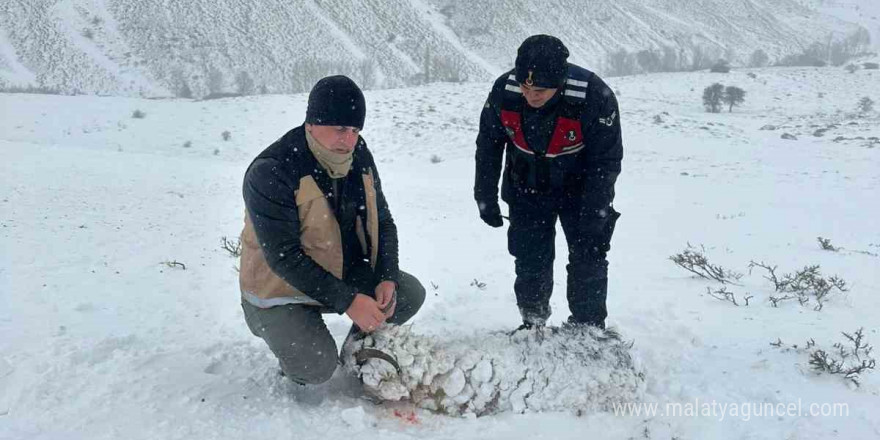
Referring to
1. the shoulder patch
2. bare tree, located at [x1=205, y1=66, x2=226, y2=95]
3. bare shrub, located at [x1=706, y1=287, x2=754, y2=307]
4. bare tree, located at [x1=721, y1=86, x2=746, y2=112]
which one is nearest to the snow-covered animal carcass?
the shoulder patch

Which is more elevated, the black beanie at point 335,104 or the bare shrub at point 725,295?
the black beanie at point 335,104

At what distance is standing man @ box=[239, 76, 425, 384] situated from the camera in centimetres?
232

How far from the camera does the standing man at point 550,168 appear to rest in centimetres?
275

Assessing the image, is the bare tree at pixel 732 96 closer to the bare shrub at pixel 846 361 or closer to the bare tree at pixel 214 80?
the bare shrub at pixel 846 361

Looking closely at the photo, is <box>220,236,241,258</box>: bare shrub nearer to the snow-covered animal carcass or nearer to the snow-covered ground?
the snow-covered ground

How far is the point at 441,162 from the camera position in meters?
16.3

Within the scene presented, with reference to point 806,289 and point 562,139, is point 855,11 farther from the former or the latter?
point 562,139

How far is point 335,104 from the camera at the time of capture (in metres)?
2.31

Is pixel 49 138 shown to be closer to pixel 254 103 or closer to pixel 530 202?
pixel 254 103

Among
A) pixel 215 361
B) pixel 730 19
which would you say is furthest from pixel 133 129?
pixel 730 19

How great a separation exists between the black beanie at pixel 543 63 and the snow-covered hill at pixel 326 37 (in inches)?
1398

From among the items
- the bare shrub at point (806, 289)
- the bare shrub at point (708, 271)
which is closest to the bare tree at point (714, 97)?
the bare shrub at point (708, 271)

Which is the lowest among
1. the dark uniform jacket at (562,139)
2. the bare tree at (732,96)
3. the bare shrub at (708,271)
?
the bare shrub at (708,271)

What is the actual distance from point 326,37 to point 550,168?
4191cm
